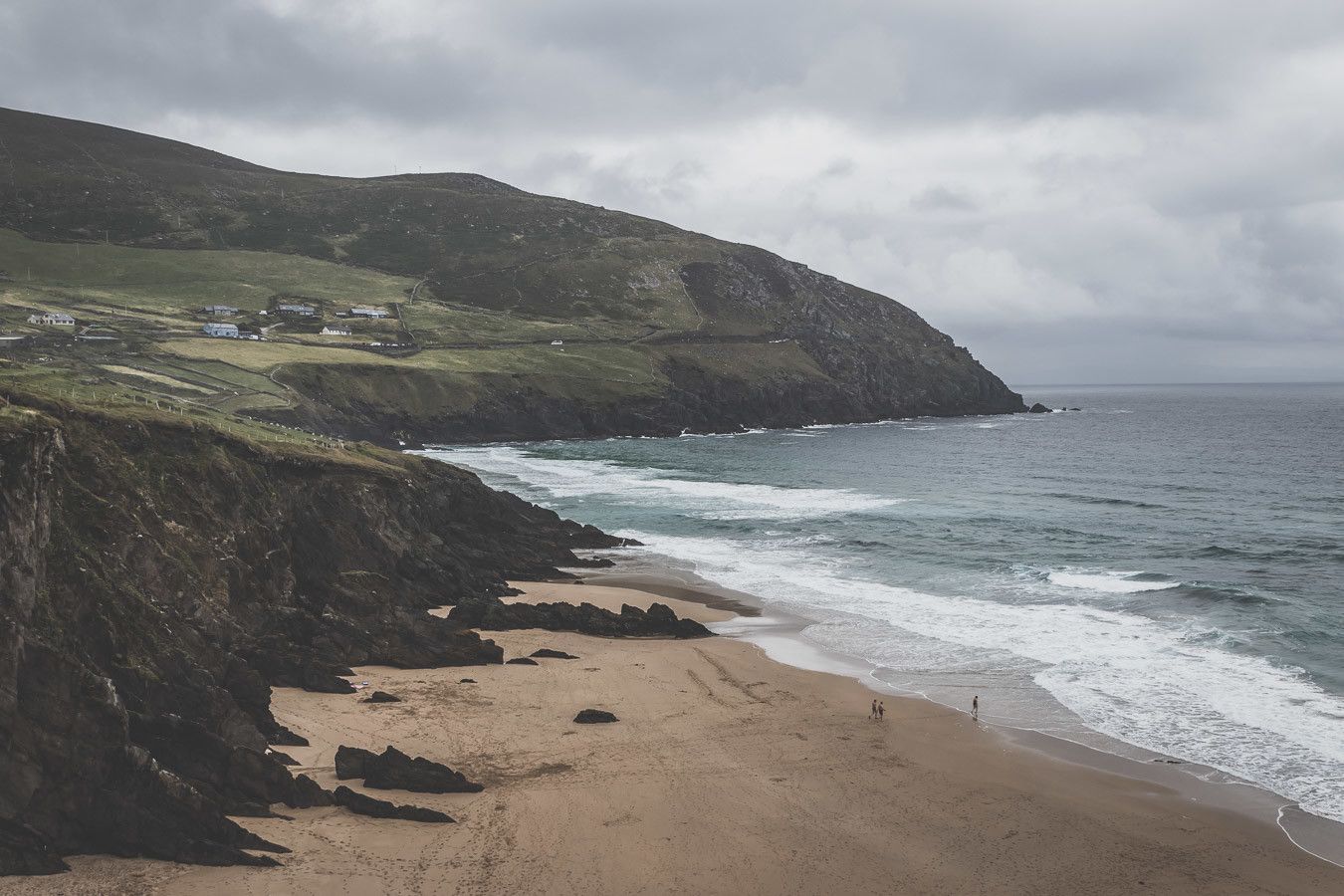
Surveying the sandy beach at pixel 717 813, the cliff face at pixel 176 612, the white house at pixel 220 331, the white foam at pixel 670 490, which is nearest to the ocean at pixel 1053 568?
the white foam at pixel 670 490

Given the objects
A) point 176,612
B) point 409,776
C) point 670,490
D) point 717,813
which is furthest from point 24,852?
point 670,490

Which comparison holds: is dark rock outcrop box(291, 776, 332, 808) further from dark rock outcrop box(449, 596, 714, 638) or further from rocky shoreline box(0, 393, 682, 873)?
dark rock outcrop box(449, 596, 714, 638)

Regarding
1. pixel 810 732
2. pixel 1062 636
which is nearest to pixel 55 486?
pixel 810 732

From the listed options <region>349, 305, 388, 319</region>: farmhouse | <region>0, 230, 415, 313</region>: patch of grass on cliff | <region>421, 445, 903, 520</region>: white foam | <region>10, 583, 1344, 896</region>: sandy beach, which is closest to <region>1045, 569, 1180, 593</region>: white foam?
<region>10, 583, 1344, 896</region>: sandy beach

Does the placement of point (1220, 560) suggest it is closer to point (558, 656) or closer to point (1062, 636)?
point (1062, 636)

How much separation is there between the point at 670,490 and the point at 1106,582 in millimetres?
42136

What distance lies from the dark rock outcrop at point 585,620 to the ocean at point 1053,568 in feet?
18.9

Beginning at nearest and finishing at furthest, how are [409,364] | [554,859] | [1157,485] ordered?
1. [554,859]
2. [1157,485]
3. [409,364]

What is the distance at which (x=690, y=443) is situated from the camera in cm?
13200

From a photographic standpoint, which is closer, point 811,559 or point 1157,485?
point 811,559

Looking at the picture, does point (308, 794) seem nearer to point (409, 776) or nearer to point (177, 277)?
point (409, 776)

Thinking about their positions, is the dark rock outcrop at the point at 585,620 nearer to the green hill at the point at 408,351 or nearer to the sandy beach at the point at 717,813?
the sandy beach at the point at 717,813

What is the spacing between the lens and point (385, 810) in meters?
21.4

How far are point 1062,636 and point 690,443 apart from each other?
9426 centimetres
